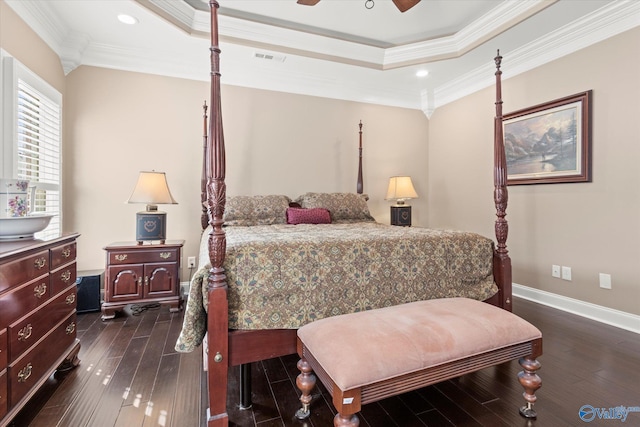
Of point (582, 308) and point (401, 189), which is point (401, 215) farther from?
point (582, 308)

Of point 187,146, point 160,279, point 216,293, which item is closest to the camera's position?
point 216,293

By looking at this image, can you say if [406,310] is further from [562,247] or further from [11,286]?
[562,247]

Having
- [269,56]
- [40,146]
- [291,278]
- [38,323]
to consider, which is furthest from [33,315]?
[269,56]

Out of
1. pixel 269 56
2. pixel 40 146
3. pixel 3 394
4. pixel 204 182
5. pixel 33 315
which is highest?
pixel 269 56

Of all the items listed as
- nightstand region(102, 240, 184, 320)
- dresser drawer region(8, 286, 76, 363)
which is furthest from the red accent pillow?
dresser drawer region(8, 286, 76, 363)

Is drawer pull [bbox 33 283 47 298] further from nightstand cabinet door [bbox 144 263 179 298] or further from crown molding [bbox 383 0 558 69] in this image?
crown molding [bbox 383 0 558 69]

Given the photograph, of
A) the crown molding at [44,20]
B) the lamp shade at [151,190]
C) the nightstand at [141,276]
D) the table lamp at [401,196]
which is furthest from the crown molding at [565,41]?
the crown molding at [44,20]

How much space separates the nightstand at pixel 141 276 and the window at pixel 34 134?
24.2 inches

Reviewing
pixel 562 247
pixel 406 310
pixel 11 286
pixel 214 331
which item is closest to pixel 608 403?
pixel 406 310

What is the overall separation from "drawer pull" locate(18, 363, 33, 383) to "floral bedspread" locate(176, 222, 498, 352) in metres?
0.68

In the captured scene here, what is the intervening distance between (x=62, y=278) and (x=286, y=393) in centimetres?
142

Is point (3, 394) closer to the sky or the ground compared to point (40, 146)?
closer to the ground

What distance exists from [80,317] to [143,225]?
0.94 m

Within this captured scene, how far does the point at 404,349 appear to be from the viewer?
1238 millimetres
